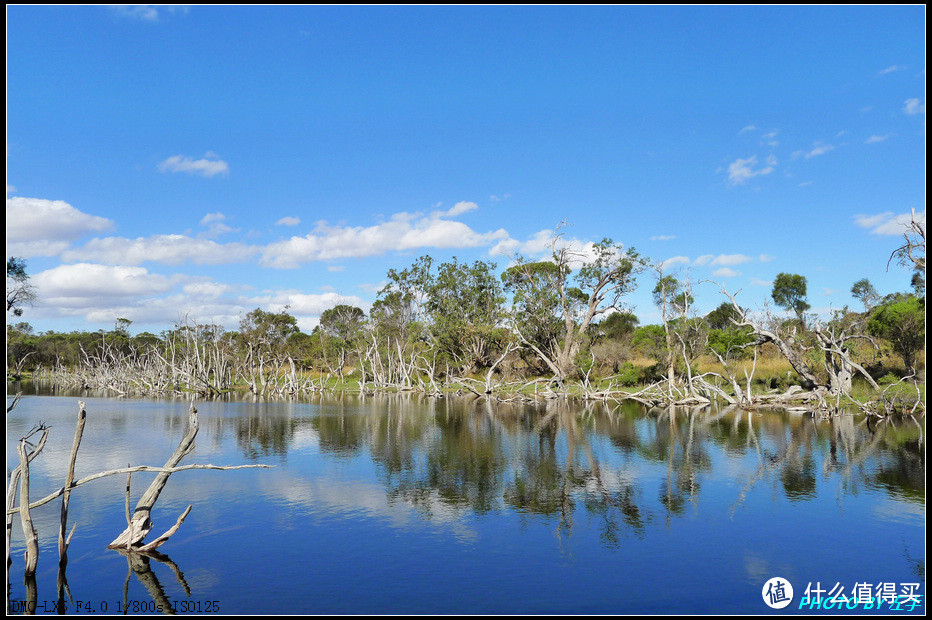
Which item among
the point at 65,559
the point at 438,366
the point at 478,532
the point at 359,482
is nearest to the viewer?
the point at 65,559

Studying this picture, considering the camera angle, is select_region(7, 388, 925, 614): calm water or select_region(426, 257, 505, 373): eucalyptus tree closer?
select_region(7, 388, 925, 614): calm water

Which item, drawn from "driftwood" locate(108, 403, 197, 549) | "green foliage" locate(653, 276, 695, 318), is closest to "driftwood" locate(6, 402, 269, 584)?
"driftwood" locate(108, 403, 197, 549)

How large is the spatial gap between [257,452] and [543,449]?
12.9 meters

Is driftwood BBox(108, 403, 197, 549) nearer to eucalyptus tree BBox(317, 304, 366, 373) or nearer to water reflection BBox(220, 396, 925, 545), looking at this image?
water reflection BBox(220, 396, 925, 545)

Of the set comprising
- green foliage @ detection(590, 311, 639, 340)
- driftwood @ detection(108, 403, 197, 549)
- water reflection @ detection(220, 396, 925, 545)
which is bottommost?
water reflection @ detection(220, 396, 925, 545)

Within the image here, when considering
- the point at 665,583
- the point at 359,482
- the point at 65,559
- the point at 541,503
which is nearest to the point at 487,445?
the point at 359,482

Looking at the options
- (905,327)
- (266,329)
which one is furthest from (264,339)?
(905,327)

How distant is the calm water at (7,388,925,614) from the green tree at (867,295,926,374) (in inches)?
765

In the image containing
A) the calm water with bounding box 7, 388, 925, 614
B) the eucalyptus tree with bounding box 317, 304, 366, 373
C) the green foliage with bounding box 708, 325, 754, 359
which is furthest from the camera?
the eucalyptus tree with bounding box 317, 304, 366, 373

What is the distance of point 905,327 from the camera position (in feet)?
151

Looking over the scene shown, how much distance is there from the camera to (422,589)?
11477 millimetres

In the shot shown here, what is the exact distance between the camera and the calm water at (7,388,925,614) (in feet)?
37.3

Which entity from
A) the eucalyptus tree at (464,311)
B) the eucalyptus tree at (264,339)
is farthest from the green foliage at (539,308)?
the eucalyptus tree at (264,339)

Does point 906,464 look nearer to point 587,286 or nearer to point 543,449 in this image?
point 543,449
